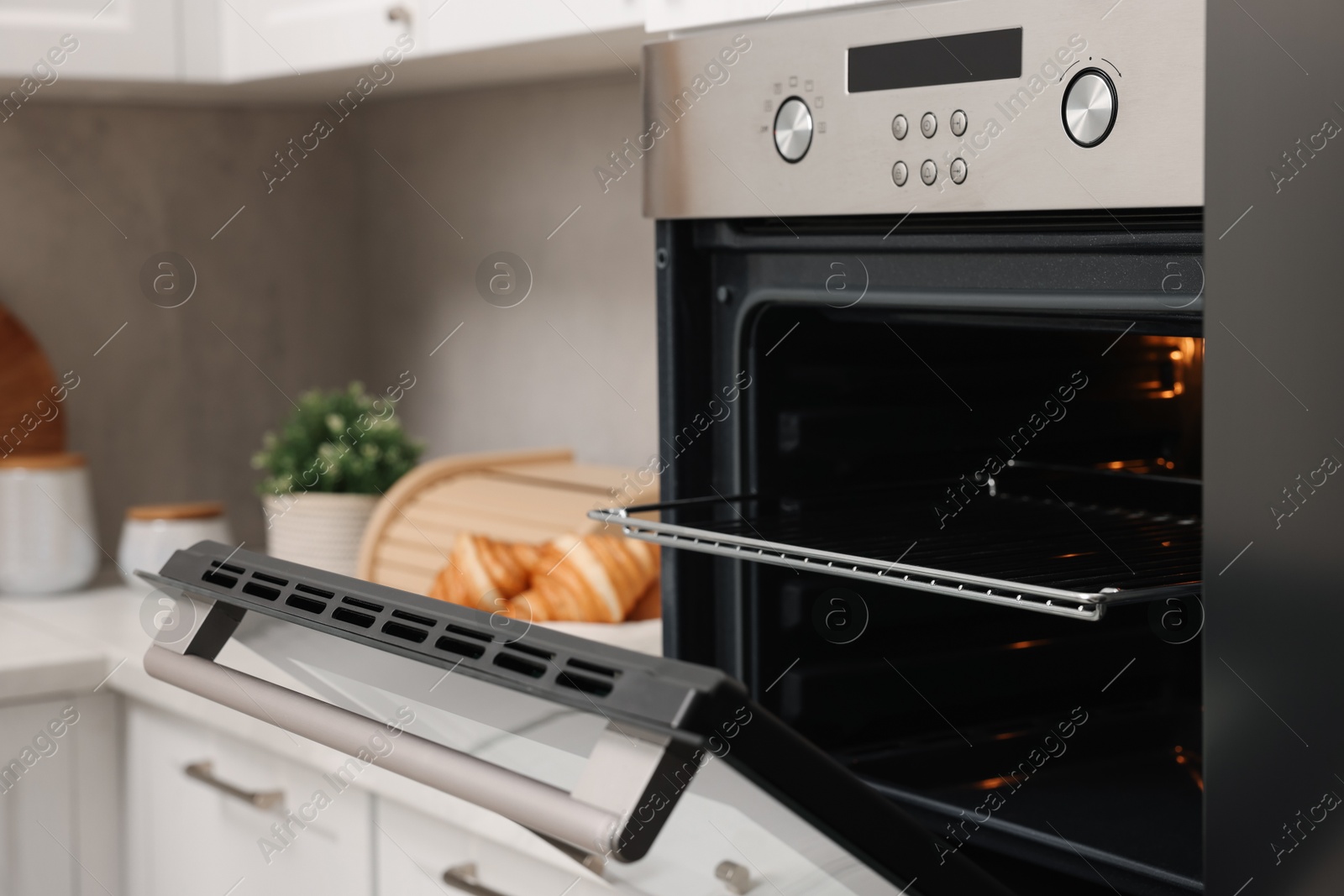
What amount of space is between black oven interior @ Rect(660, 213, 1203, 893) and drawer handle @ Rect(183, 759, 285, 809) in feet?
1.88

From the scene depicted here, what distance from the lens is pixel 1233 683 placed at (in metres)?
0.59

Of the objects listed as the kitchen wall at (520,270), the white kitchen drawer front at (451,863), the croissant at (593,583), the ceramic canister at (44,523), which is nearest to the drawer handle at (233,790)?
the white kitchen drawer front at (451,863)

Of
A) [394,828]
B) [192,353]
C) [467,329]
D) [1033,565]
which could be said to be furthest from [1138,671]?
[192,353]

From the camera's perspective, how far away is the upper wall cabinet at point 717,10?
0.86 meters

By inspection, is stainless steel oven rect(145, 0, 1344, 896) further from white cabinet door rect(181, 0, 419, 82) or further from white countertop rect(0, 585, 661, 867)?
white cabinet door rect(181, 0, 419, 82)

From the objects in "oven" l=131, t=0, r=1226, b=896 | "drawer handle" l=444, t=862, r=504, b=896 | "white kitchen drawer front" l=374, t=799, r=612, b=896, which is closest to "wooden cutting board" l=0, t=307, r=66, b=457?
"white kitchen drawer front" l=374, t=799, r=612, b=896

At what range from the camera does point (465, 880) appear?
3.55 ft

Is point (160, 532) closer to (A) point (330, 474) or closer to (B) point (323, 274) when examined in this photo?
(A) point (330, 474)

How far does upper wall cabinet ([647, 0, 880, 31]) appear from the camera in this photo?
86 centimetres

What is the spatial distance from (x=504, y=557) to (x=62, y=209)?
989 mm

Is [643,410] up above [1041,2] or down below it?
below

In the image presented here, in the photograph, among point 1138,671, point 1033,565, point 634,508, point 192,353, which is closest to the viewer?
point 1033,565

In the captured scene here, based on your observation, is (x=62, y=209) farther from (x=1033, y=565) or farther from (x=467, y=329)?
(x=1033, y=565)

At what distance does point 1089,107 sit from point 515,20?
2.51 feet
